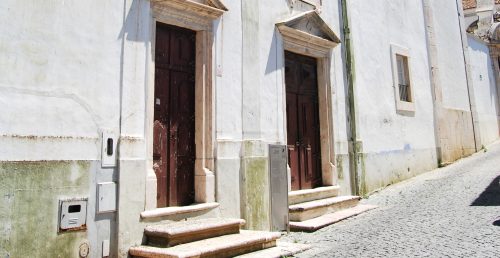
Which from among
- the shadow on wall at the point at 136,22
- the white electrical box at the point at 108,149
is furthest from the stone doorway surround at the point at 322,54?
the white electrical box at the point at 108,149

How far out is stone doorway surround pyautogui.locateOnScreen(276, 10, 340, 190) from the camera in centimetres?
780

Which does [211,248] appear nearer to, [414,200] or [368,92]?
[414,200]

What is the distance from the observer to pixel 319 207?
7141mm

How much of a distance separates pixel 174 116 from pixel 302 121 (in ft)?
10.3

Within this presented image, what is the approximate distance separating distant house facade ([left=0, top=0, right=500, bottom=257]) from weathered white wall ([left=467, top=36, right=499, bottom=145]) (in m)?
5.43

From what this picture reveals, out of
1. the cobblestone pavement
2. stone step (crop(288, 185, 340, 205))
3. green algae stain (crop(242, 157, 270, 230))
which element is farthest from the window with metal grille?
green algae stain (crop(242, 157, 270, 230))

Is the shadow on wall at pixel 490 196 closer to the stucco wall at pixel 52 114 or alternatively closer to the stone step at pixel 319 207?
the stone step at pixel 319 207

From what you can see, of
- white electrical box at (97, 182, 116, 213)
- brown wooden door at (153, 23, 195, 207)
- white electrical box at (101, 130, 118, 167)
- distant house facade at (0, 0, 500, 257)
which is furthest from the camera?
brown wooden door at (153, 23, 195, 207)

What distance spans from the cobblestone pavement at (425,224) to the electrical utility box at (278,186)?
0.94 ft

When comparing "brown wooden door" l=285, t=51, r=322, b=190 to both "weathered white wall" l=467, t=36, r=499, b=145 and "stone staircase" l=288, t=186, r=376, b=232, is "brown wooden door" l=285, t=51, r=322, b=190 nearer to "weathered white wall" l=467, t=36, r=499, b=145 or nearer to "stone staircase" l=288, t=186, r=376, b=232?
"stone staircase" l=288, t=186, r=376, b=232

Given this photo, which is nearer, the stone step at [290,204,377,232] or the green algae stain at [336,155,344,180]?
the stone step at [290,204,377,232]

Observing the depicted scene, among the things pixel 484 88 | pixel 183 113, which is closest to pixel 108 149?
pixel 183 113

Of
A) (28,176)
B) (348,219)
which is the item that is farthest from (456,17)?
(28,176)

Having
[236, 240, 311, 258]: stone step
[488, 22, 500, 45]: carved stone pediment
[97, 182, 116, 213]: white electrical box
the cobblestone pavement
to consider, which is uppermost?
[488, 22, 500, 45]: carved stone pediment
